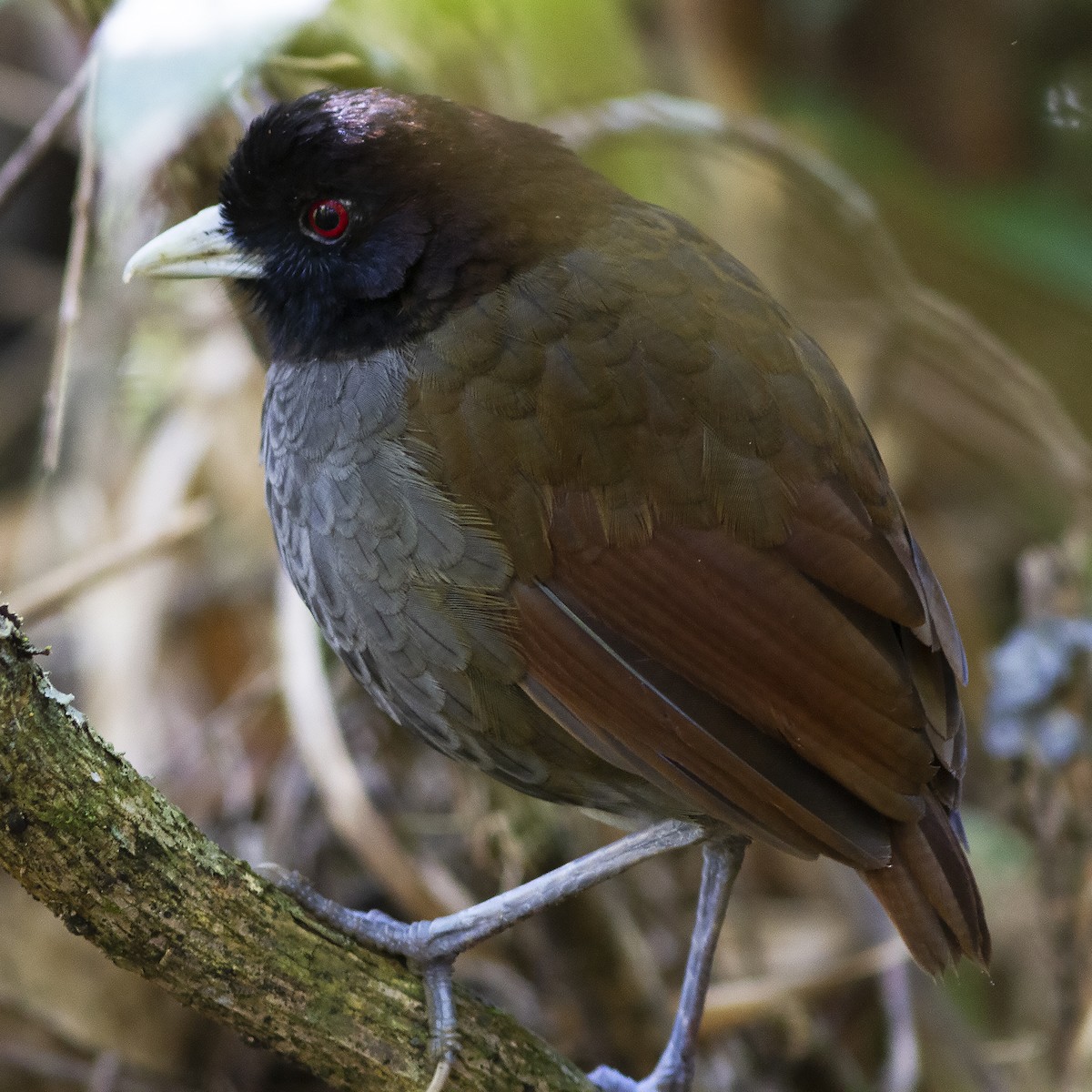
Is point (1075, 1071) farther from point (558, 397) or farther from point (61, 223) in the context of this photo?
point (61, 223)

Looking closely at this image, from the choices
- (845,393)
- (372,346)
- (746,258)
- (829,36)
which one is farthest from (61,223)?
(845,393)

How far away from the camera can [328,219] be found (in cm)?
236

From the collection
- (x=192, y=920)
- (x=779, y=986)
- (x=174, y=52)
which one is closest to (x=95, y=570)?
(x=174, y=52)

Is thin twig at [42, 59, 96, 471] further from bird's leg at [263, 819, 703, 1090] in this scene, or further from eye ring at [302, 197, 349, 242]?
bird's leg at [263, 819, 703, 1090]

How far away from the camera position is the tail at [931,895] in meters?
2.12

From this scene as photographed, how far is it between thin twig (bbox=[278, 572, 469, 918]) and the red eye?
103 cm

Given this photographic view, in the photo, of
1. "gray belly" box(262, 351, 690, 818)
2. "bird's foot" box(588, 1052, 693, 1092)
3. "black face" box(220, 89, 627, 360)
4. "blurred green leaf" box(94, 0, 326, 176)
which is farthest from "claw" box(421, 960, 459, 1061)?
"blurred green leaf" box(94, 0, 326, 176)

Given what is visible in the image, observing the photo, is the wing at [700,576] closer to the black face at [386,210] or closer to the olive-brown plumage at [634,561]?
the olive-brown plumage at [634,561]

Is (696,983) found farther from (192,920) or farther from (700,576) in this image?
(192,920)

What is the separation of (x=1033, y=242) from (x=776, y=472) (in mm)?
2787

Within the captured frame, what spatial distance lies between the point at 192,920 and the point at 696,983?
3.55ft

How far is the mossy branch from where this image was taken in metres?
1.69

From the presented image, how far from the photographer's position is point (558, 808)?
10.6ft

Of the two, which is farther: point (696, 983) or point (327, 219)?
point (696, 983)
